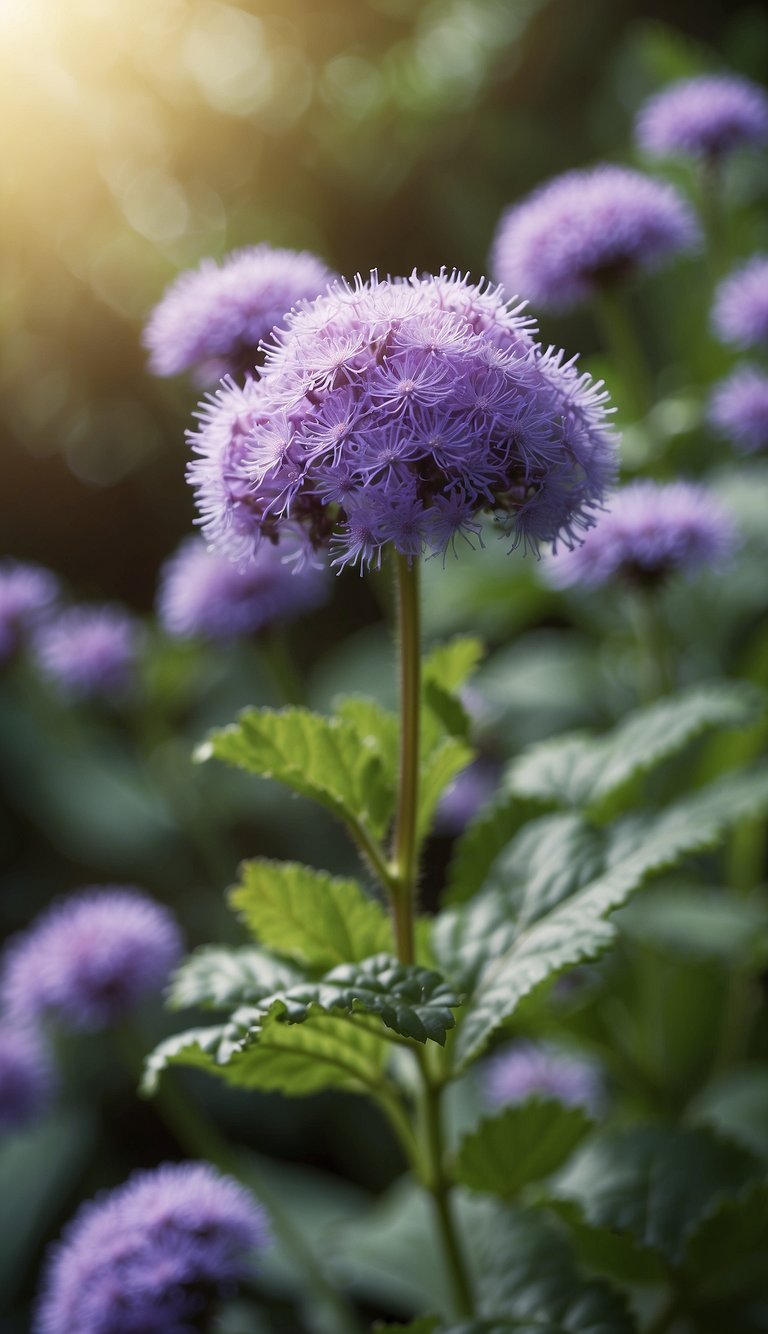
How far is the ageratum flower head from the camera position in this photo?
704 millimetres

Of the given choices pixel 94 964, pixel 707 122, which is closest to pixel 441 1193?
pixel 94 964

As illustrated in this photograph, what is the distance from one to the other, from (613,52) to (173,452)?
1399 mm

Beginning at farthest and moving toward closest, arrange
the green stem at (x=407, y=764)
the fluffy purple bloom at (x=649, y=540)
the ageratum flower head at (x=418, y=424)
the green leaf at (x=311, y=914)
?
the fluffy purple bloom at (x=649, y=540) < the green leaf at (x=311, y=914) < the green stem at (x=407, y=764) < the ageratum flower head at (x=418, y=424)

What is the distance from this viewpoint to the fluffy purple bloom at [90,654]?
5.97ft

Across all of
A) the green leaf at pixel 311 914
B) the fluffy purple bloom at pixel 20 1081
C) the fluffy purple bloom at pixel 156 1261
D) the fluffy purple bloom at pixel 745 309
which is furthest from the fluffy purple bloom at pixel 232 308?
the fluffy purple bloom at pixel 20 1081

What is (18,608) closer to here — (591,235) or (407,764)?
(591,235)

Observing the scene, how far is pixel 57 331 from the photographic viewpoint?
8.03 feet

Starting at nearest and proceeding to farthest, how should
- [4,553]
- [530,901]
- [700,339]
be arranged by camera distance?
[530,901] < [700,339] < [4,553]

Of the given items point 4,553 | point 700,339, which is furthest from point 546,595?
point 4,553

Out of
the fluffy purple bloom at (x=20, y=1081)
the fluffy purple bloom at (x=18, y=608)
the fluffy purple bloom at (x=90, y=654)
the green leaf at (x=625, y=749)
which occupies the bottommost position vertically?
the green leaf at (x=625, y=749)

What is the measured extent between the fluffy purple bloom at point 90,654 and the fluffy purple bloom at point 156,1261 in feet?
2.81

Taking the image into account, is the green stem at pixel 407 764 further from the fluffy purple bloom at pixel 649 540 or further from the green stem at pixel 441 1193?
the fluffy purple bloom at pixel 649 540

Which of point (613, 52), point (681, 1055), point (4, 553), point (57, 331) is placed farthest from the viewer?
point (613, 52)

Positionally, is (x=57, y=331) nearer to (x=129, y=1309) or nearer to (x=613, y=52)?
(x=613, y=52)
